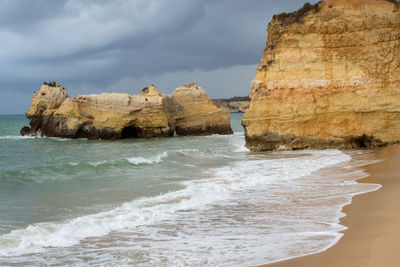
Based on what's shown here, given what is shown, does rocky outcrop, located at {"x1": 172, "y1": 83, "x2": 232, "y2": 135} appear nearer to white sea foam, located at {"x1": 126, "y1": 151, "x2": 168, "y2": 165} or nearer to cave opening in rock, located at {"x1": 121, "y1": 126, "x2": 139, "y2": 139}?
cave opening in rock, located at {"x1": 121, "y1": 126, "x2": 139, "y2": 139}

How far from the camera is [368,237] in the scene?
191 inches

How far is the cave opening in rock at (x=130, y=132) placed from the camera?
32875mm

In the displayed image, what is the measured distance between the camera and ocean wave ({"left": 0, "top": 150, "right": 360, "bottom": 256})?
5680 millimetres

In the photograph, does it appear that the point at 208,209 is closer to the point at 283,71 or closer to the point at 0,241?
the point at 0,241

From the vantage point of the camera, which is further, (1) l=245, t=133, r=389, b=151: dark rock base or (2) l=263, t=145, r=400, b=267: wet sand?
(1) l=245, t=133, r=389, b=151: dark rock base

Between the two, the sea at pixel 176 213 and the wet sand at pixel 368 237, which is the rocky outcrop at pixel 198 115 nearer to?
the sea at pixel 176 213

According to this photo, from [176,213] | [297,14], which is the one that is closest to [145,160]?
[297,14]

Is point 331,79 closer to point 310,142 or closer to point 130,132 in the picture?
point 310,142

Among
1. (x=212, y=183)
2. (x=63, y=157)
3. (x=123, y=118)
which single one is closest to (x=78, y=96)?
(x=123, y=118)

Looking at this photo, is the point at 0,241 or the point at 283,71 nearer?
the point at 0,241

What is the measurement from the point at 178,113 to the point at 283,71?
764 inches

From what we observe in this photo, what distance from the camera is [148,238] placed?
565 cm

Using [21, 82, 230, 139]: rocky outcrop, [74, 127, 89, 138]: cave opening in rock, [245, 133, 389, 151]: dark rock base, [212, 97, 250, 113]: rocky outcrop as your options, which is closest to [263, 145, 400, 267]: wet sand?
[245, 133, 389, 151]: dark rock base

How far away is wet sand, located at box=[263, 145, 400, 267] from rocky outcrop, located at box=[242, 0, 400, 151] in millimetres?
9100
